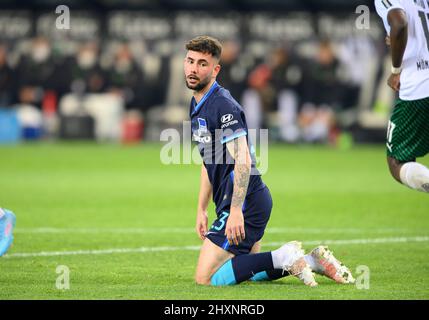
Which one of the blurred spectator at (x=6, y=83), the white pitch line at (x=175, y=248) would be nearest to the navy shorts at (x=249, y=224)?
the white pitch line at (x=175, y=248)

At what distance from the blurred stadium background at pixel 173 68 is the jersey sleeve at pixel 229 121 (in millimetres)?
21776

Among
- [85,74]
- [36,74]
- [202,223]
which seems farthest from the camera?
[36,74]

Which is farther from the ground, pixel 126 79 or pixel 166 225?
pixel 126 79

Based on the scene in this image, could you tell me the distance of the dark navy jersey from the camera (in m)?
8.55

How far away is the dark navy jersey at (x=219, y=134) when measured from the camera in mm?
8555

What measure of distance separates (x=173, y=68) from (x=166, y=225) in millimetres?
20345

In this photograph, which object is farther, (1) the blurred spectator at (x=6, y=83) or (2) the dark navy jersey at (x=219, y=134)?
(1) the blurred spectator at (x=6, y=83)

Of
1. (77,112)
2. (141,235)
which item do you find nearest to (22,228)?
(141,235)

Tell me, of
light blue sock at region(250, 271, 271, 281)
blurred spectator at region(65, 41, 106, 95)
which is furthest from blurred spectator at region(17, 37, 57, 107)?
light blue sock at region(250, 271, 271, 281)

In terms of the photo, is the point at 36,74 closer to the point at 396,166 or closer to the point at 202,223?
the point at 202,223

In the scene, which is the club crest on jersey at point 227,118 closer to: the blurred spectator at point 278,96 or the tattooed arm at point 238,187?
the tattooed arm at point 238,187

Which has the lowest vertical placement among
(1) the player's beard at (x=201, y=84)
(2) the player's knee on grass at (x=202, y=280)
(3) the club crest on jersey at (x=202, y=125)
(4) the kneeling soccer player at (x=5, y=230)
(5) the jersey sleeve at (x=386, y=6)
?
(2) the player's knee on grass at (x=202, y=280)

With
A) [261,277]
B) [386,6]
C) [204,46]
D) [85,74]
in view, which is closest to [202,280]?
[261,277]

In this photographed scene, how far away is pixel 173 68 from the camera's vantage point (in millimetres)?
33562
